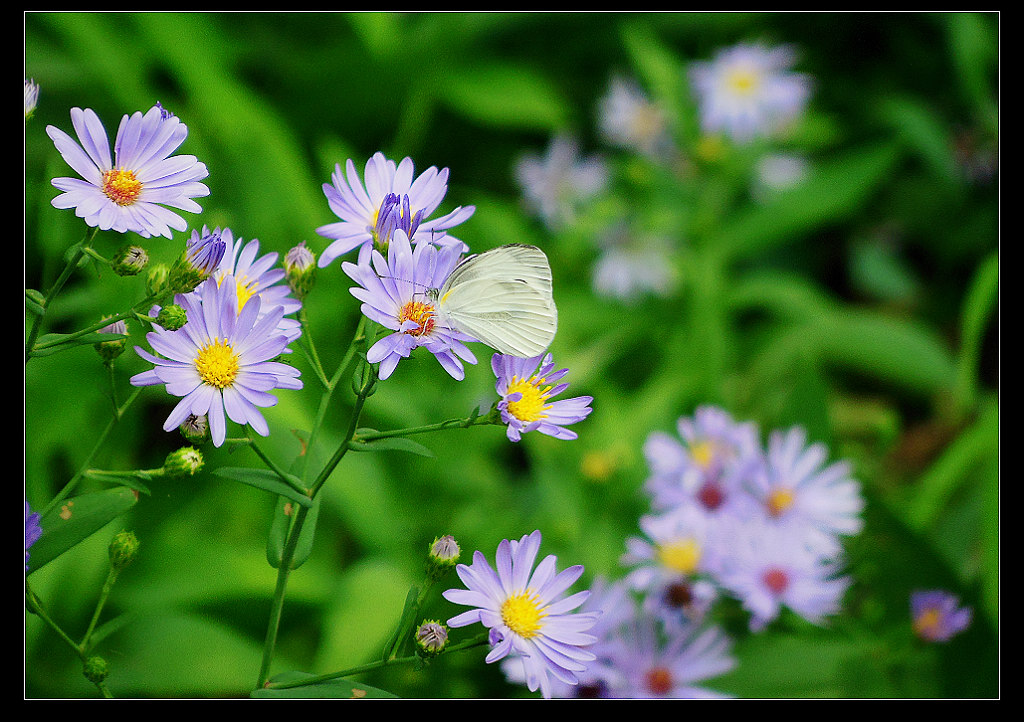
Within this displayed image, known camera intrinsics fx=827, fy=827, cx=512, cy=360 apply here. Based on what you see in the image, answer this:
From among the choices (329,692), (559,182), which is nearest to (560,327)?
(559,182)

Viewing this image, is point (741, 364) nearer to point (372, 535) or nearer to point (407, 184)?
point (372, 535)

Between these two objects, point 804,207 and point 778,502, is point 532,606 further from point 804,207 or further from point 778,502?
point 804,207

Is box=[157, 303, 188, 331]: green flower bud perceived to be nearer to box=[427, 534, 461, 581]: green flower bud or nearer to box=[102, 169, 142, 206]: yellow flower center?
box=[102, 169, 142, 206]: yellow flower center

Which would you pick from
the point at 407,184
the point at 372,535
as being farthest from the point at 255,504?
the point at 407,184

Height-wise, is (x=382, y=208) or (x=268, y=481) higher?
(x=382, y=208)

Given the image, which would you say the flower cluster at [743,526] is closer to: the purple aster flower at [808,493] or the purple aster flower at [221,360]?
the purple aster flower at [808,493]

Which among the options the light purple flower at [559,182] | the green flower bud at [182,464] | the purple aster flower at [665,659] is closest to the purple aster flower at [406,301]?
the green flower bud at [182,464]

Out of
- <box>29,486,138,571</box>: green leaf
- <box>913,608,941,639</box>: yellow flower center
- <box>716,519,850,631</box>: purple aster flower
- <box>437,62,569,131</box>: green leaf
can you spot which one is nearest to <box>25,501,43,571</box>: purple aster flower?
<box>29,486,138,571</box>: green leaf
